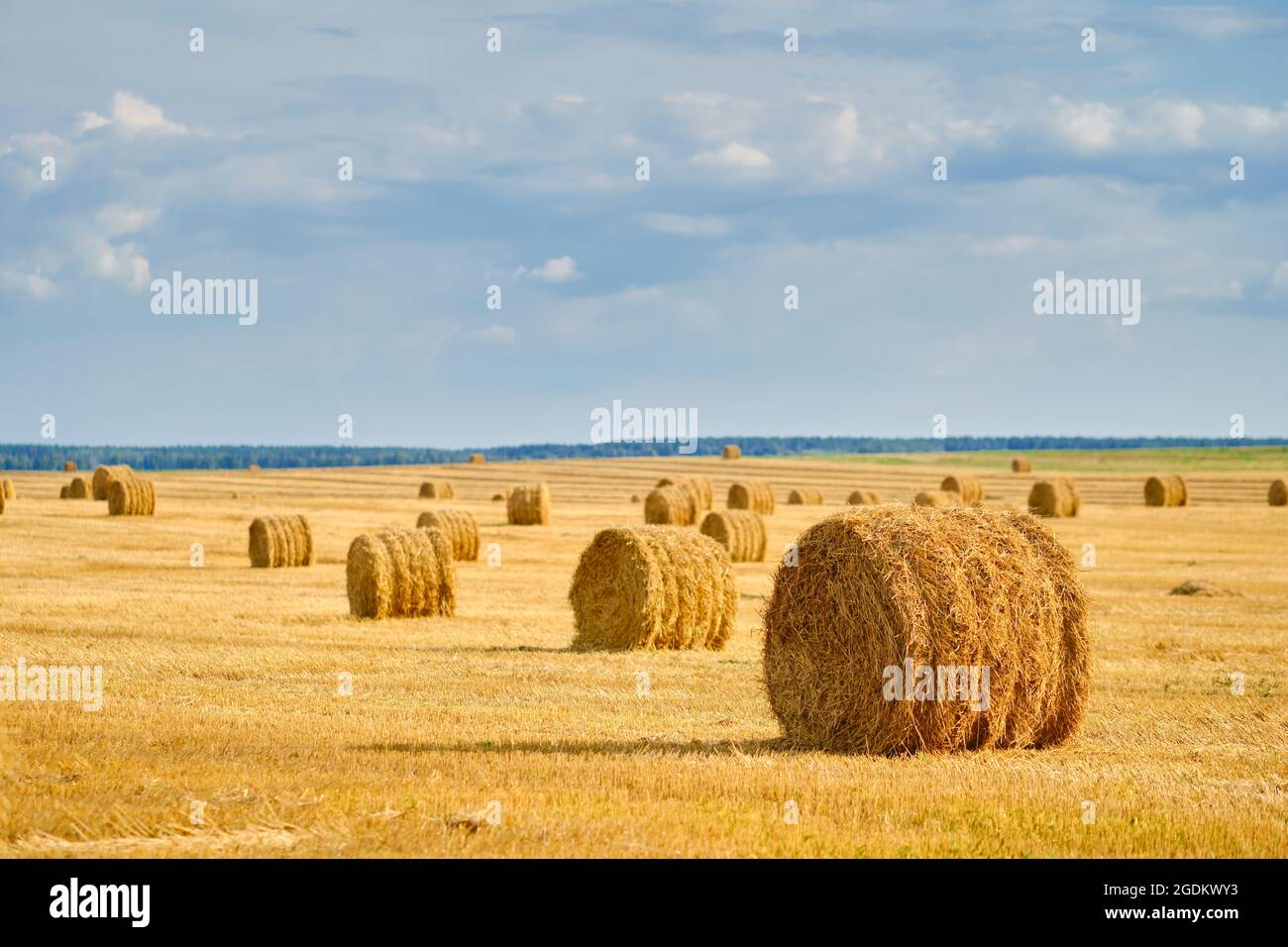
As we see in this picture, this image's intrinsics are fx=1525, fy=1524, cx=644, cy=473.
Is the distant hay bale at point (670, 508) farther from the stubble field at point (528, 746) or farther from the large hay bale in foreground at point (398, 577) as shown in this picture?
the large hay bale in foreground at point (398, 577)

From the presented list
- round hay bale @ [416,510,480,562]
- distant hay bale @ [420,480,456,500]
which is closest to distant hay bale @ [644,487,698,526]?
round hay bale @ [416,510,480,562]

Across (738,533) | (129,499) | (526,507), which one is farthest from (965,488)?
(129,499)

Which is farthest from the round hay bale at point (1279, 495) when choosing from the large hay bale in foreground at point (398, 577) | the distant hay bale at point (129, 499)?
the large hay bale in foreground at point (398, 577)

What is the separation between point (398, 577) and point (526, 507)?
25257mm

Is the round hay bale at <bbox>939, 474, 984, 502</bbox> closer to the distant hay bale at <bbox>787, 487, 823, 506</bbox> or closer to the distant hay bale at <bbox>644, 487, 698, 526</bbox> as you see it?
the distant hay bale at <bbox>787, 487, 823, 506</bbox>

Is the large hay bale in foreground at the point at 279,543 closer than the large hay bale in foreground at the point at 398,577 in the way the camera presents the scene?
No

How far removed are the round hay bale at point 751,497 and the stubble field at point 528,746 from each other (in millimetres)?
22072

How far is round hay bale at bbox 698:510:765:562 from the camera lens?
38.1 meters

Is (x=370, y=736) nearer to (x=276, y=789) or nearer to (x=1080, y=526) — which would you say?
(x=276, y=789)

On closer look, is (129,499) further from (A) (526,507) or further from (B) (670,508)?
(B) (670,508)

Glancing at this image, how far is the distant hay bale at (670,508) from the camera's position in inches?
1860

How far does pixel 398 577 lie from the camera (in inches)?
976
